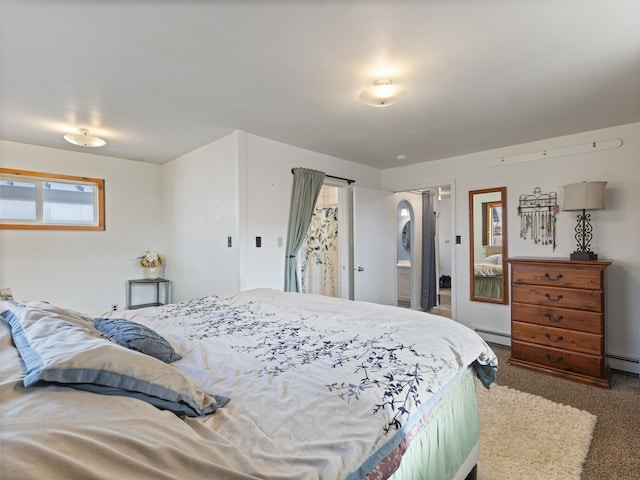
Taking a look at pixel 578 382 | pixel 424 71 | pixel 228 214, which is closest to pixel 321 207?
pixel 228 214

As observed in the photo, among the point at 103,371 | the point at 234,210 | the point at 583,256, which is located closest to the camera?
the point at 103,371

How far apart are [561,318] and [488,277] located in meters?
1.09

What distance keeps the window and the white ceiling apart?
2.63 ft

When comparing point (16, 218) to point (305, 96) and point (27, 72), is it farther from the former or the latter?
point (305, 96)

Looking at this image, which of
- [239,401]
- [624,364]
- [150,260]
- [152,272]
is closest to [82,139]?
[150,260]

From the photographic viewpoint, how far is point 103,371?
2.60 ft

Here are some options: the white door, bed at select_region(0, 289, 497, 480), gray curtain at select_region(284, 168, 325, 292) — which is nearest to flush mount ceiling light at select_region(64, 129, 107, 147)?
gray curtain at select_region(284, 168, 325, 292)

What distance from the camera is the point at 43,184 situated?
397cm

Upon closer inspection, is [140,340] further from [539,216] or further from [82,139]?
[539,216]

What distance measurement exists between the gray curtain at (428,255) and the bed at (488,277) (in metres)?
1.42

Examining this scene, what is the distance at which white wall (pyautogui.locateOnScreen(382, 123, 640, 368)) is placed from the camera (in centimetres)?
311

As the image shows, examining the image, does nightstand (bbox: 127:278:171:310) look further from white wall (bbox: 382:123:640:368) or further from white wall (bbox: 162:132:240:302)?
white wall (bbox: 382:123:640:368)

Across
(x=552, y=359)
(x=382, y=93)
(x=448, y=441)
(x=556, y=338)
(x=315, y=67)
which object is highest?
(x=315, y=67)

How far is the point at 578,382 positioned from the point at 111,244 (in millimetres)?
5570
